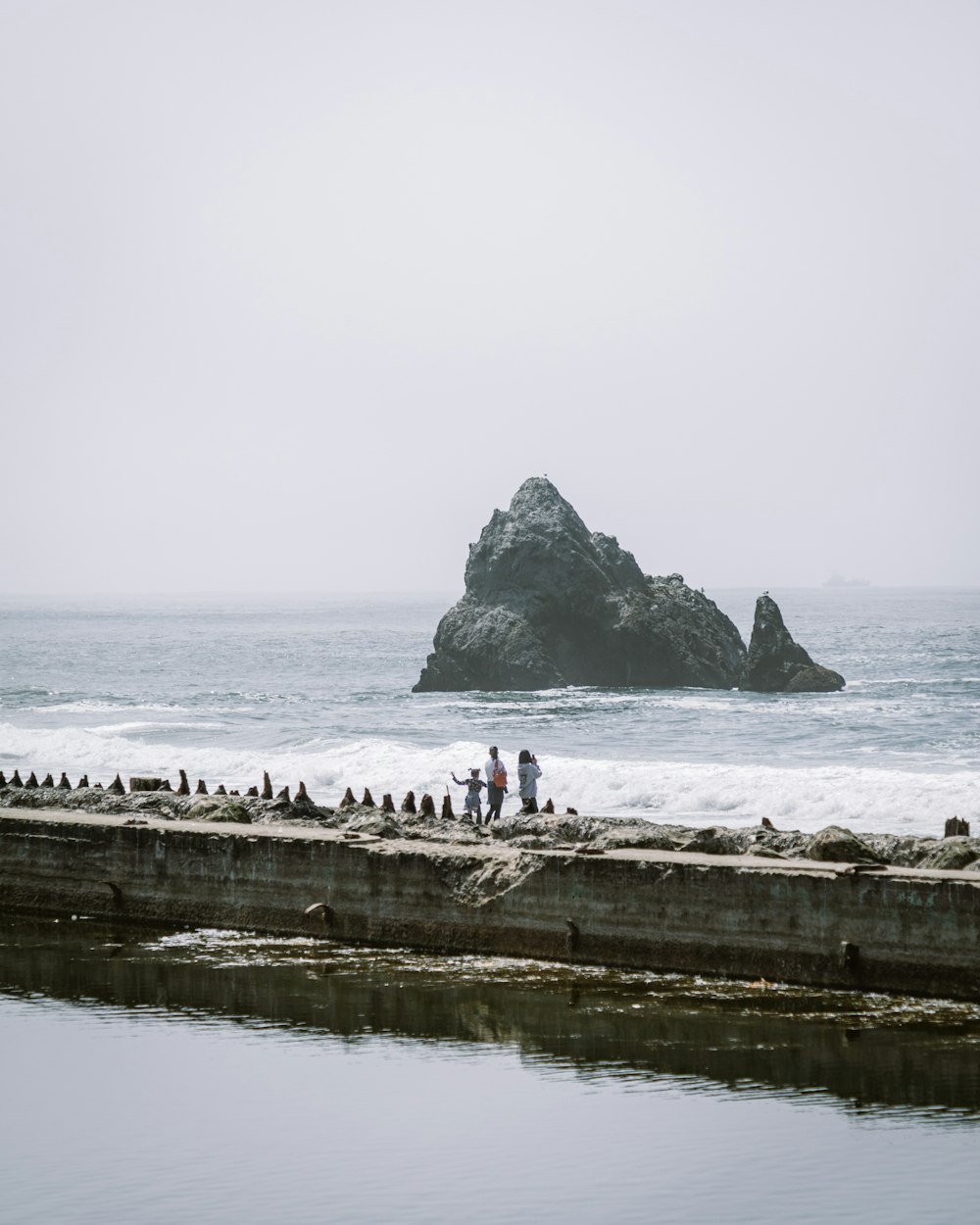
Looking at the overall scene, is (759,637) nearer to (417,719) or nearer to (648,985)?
(417,719)

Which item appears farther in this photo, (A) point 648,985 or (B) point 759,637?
(B) point 759,637

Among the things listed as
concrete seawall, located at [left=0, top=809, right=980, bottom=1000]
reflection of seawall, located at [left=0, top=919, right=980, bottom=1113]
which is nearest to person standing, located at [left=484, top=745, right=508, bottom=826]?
concrete seawall, located at [left=0, top=809, right=980, bottom=1000]

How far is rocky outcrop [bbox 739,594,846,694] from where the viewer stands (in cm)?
6831

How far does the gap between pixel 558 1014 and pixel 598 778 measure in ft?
72.2

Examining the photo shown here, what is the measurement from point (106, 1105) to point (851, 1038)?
6.41 m

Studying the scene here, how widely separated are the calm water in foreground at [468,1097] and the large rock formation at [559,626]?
54.2 metres

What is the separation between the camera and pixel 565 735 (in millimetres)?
51938

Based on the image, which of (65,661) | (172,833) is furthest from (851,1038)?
(65,661)

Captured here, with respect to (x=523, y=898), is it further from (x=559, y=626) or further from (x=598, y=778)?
(x=559, y=626)

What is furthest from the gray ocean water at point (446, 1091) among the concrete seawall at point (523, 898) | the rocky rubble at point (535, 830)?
the rocky rubble at point (535, 830)

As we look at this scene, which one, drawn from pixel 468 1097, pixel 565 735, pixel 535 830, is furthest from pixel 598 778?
pixel 468 1097

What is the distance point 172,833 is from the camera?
19469mm

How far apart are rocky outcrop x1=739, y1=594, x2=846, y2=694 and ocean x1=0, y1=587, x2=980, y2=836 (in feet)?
4.43

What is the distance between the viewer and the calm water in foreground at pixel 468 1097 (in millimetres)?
9812
